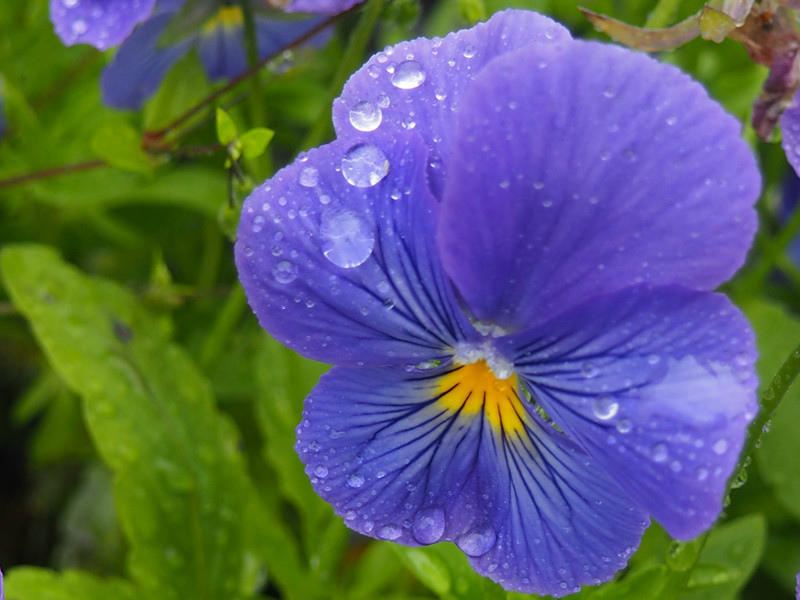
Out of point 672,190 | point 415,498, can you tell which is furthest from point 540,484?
point 672,190

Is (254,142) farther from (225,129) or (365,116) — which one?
(365,116)

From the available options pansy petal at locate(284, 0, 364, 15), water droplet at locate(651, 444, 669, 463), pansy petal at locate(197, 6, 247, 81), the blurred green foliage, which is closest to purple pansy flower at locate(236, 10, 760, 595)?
water droplet at locate(651, 444, 669, 463)

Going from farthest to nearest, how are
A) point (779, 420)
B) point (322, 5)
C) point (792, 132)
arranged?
point (779, 420), point (322, 5), point (792, 132)

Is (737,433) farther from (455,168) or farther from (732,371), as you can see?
(455,168)

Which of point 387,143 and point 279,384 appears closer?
point 387,143

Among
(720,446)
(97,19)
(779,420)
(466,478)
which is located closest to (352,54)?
(97,19)

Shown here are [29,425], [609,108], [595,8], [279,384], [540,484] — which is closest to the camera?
[609,108]
